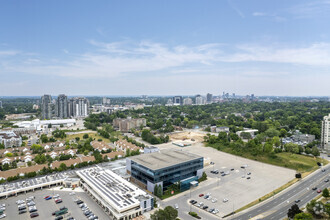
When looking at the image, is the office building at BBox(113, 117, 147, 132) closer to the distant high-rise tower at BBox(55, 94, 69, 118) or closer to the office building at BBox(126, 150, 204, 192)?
the distant high-rise tower at BBox(55, 94, 69, 118)

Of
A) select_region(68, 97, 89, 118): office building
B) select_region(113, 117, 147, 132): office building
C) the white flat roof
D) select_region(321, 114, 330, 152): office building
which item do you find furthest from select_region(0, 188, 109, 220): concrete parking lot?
select_region(68, 97, 89, 118): office building

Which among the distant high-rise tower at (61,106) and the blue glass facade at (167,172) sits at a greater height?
the distant high-rise tower at (61,106)

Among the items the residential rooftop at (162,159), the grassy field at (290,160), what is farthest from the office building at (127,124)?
the residential rooftop at (162,159)

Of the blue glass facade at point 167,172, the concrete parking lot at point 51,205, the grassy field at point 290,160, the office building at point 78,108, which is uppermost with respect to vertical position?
the office building at point 78,108

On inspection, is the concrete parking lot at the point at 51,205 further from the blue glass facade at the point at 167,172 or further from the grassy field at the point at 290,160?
the grassy field at the point at 290,160

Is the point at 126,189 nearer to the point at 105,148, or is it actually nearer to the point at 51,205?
the point at 51,205

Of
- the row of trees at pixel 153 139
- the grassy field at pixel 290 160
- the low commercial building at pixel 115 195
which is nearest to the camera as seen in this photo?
the low commercial building at pixel 115 195
